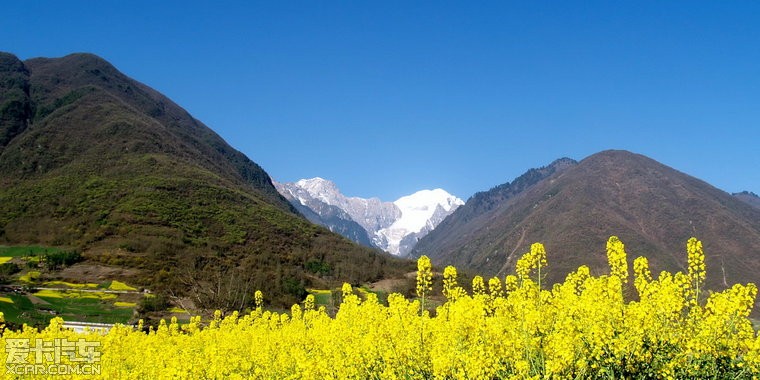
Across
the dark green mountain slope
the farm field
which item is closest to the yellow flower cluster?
the farm field

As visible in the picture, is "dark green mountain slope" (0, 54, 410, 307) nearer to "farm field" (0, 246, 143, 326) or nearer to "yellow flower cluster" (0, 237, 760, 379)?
"farm field" (0, 246, 143, 326)

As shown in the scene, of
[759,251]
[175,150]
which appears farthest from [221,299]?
[759,251]

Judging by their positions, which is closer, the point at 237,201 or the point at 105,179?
the point at 105,179

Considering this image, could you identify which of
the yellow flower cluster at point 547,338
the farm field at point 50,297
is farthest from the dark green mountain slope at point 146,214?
→ the yellow flower cluster at point 547,338

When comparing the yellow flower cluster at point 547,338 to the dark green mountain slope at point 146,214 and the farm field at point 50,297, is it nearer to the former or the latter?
the farm field at point 50,297

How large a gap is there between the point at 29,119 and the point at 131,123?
3843cm

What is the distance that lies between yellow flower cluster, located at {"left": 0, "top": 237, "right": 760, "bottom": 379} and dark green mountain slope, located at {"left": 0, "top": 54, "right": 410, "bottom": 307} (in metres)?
46.7

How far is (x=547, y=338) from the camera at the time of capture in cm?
1029

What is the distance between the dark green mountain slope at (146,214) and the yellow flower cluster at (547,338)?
46.7m

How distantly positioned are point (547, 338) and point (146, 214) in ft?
369

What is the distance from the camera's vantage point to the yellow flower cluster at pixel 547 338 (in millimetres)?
9195

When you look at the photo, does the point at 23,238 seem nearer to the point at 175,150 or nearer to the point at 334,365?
the point at 175,150

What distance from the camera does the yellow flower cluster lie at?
9.20 meters

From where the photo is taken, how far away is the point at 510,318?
1125 centimetres
